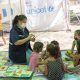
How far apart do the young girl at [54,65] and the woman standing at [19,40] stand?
495 mm

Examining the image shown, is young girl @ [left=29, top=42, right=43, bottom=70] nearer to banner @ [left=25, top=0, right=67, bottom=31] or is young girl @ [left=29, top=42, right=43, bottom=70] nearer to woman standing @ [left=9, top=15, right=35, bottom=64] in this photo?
woman standing @ [left=9, top=15, right=35, bottom=64]

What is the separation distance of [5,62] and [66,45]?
48.7 inches

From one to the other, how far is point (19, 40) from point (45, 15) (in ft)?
7.66

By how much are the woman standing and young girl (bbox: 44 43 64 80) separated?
49 cm

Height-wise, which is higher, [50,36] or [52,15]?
[52,15]

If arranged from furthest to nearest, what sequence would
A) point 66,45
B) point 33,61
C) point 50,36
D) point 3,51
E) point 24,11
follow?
point 24,11, point 50,36, point 66,45, point 3,51, point 33,61

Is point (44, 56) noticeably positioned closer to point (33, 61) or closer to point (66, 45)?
point (33, 61)

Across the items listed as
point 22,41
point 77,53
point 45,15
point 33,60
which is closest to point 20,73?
point 33,60

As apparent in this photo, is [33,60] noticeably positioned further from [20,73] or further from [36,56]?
[20,73]

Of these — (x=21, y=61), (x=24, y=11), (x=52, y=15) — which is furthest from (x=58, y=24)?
(x=21, y=61)

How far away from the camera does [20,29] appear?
130 inches

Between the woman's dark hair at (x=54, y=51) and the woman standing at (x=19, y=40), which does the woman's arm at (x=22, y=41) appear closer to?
the woman standing at (x=19, y=40)

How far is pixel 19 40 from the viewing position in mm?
3219

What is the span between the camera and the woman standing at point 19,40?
3221mm
